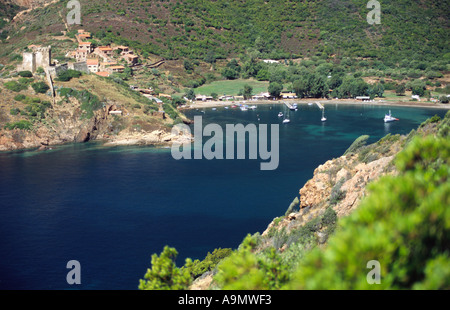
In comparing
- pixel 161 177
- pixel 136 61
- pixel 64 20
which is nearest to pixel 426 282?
pixel 161 177

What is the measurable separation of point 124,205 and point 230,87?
8967 centimetres

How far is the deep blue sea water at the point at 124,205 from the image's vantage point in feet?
132

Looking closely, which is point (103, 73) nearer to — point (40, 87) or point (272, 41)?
point (40, 87)

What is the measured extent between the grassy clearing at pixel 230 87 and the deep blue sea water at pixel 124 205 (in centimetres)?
5088

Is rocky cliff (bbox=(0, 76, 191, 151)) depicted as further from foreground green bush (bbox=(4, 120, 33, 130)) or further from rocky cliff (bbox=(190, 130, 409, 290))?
rocky cliff (bbox=(190, 130, 409, 290))

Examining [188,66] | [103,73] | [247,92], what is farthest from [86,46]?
[247,92]

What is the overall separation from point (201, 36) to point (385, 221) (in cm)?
15084

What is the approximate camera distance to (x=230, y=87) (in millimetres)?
139500

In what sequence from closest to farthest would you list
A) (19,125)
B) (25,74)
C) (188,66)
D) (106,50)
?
(19,125), (25,74), (106,50), (188,66)

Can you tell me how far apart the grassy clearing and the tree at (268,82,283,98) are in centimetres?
585

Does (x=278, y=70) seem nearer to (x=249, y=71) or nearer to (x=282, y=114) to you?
(x=249, y=71)

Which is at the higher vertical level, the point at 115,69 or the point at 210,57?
the point at 210,57

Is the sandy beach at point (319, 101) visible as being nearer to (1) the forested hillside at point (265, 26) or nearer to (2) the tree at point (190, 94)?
(2) the tree at point (190, 94)

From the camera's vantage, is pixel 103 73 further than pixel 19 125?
Yes
